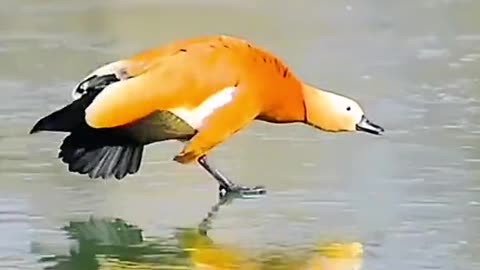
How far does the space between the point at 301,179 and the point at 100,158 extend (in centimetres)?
68

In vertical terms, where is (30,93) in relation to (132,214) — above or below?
above

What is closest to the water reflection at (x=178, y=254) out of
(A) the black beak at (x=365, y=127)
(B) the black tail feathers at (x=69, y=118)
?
(B) the black tail feathers at (x=69, y=118)

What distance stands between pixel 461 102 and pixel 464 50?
1827mm

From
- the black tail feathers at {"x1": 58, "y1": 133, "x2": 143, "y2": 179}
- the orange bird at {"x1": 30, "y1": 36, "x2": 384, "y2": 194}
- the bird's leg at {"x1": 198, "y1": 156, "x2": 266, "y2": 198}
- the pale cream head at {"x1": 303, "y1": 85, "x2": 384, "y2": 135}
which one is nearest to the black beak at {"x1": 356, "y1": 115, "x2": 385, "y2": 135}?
the pale cream head at {"x1": 303, "y1": 85, "x2": 384, "y2": 135}

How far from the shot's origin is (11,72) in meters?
7.38

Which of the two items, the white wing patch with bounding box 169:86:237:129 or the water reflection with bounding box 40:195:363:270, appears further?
the white wing patch with bounding box 169:86:237:129

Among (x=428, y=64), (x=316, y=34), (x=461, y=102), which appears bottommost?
(x=461, y=102)

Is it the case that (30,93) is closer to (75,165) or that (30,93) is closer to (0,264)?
(75,165)

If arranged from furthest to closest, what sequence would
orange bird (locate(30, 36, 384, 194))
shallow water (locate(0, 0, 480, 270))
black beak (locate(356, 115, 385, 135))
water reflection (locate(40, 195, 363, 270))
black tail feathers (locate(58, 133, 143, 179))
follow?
black beak (locate(356, 115, 385, 135)) < black tail feathers (locate(58, 133, 143, 179)) < orange bird (locate(30, 36, 384, 194)) < shallow water (locate(0, 0, 480, 270)) < water reflection (locate(40, 195, 363, 270))

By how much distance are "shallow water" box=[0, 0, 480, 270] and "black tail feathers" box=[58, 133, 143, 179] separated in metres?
0.07

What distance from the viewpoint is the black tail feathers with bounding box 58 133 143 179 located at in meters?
4.57

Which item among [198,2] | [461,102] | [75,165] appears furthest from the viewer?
[198,2]

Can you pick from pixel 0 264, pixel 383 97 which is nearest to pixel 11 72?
pixel 383 97

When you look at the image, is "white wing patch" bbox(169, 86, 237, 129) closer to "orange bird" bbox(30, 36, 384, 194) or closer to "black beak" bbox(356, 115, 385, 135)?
"orange bird" bbox(30, 36, 384, 194)
